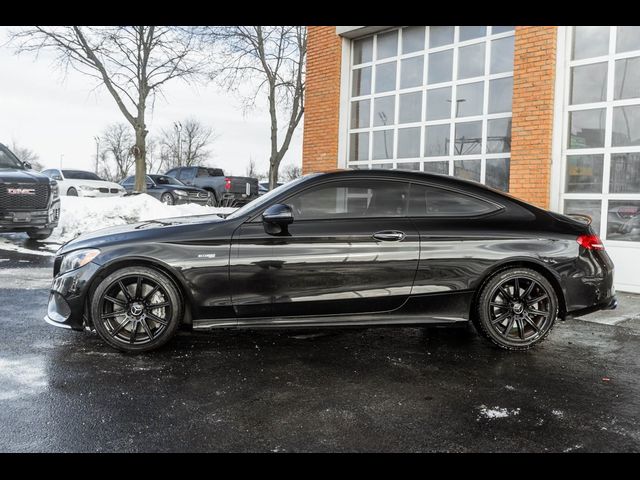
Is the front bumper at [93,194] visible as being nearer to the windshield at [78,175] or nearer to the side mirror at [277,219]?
the windshield at [78,175]

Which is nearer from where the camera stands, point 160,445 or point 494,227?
point 160,445

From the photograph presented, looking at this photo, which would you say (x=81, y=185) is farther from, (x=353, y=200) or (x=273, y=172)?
(x=353, y=200)

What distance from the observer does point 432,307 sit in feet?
14.7

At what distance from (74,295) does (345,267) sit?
2.16 metres

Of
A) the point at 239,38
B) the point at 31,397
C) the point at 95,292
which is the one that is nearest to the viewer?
the point at 31,397

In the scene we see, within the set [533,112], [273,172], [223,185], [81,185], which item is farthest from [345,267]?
[273,172]

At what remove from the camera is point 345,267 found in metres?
4.38

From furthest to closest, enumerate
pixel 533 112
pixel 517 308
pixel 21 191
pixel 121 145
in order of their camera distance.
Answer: pixel 121 145, pixel 21 191, pixel 533 112, pixel 517 308

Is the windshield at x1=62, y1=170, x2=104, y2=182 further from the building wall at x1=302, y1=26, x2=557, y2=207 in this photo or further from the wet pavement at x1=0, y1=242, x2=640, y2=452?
the building wall at x1=302, y1=26, x2=557, y2=207

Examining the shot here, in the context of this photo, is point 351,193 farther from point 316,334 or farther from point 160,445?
point 160,445

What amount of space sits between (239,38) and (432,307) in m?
23.9

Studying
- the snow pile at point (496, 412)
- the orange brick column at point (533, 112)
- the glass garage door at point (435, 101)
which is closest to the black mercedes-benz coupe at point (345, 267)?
Result: the snow pile at point (496, 412)
